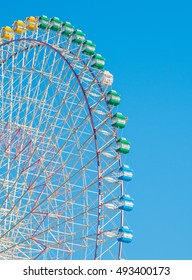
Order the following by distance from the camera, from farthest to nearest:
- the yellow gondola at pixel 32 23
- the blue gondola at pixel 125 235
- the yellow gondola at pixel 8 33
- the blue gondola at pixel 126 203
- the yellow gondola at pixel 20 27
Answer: the yellow gondola at pixel 8 33, the yellow gondola at pixel 20 27, the yellow gondola at pixel 32 23, the blue gondola at pixel 126 203, the blue gondola at pixel 125 235

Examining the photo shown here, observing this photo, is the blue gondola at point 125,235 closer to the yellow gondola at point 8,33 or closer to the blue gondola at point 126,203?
the blue gondola at point 126,203

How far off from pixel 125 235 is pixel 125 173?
2.97 meters

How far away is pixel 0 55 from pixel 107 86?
7935 mm

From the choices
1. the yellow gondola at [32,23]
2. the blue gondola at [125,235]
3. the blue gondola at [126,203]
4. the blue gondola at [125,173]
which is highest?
the yellow gondola at [32,23]

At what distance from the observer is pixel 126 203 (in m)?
41.0

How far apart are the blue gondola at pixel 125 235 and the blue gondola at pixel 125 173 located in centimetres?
245

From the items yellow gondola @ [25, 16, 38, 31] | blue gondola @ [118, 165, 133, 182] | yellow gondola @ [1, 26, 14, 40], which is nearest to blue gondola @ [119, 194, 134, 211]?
blue gondola @ [118, 165, 133, 182]

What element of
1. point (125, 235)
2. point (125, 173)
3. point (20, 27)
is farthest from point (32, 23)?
point (125, 235)

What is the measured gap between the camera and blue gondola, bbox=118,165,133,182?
41.6 m

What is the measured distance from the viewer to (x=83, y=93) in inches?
1656

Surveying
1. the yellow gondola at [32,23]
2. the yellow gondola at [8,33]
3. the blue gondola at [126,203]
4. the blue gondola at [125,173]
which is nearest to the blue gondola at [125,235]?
the blue gondola at [126,203]

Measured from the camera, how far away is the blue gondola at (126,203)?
41.0 metres

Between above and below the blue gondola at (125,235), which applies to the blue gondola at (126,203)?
above
